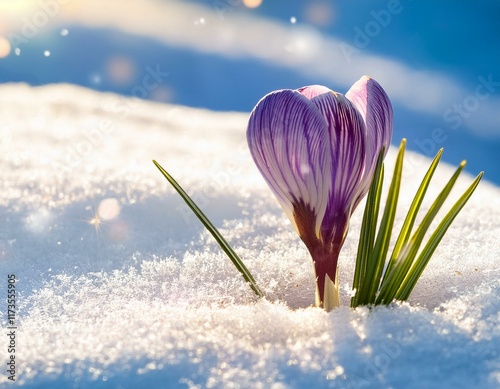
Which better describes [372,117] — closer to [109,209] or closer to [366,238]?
[366,238]

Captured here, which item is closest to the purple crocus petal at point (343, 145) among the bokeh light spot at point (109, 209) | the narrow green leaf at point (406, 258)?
the narrow green leaf at point (406, 258)

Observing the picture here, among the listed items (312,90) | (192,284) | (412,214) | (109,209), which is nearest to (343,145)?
(312,90)

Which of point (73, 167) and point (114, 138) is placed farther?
point (114, 138)

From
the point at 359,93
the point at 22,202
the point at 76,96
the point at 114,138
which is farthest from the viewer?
the point at 76,96

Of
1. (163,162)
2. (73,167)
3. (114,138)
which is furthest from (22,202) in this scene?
(114,138)

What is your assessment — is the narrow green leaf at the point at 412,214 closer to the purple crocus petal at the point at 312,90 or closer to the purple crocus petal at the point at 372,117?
the purple crocus petal at the point at 372,117

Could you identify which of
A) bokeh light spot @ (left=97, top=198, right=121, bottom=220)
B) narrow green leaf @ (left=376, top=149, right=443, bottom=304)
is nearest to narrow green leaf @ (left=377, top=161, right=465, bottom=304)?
narrow green leaf @ (left=376, top=149, right=443, bottom=304)

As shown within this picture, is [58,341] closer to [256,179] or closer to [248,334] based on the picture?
[248,334]
